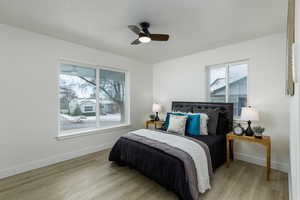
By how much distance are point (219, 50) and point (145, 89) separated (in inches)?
91.4

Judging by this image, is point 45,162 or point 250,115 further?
point 45,162

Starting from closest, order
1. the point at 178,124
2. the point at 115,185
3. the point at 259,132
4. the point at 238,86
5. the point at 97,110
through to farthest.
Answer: the point at 115,185 → the point at 259,132 → the point at 178,124 → the point at 238,86 → the point at 97,110

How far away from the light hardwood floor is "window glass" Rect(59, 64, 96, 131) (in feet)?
3.20

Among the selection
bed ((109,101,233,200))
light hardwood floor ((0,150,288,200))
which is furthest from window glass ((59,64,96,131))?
bed ((109,101,233,200))

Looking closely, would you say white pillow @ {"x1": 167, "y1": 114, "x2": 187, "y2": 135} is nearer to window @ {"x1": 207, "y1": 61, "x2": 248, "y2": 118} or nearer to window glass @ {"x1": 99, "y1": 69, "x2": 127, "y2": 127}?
window @ {"x1": 207, "y1": 61, "x2": 248, "y2": 118}

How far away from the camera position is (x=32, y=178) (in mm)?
2252

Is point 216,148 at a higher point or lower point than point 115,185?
higher

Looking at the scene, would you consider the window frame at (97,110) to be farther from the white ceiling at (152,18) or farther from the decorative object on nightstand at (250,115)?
the decorative object on nightstand at (250,115)

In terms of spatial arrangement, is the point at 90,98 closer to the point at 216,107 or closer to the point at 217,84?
the point at 216,107

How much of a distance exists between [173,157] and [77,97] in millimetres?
2584

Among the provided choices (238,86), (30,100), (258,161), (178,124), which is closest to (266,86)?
(238,86)

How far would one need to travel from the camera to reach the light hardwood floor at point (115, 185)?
1.85 meters

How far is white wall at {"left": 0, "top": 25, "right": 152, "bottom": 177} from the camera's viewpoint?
2.29 meters

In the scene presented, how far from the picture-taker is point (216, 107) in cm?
318
